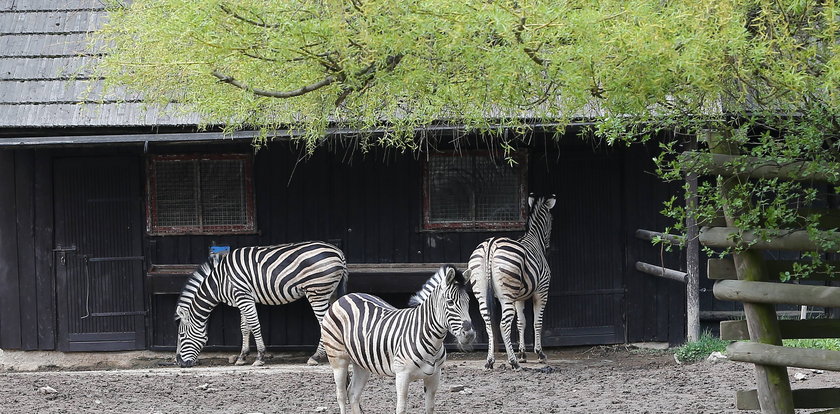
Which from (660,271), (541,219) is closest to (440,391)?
(541,219)

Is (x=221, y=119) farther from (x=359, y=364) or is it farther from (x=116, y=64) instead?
(x=359, y=364)

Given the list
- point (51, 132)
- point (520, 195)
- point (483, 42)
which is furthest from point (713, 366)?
point (51, 132)

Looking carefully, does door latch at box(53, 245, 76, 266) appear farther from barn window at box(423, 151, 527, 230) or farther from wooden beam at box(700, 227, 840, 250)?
wooden beam at box(700, 227, 840, 250)

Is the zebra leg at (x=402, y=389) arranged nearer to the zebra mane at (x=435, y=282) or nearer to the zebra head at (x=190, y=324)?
the zebra mane at (x=435, y=282)

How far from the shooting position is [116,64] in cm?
Result: 593

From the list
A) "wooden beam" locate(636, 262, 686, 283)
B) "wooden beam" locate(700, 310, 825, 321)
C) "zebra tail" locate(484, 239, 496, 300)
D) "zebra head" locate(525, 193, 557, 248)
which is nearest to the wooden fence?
"wooden beam" locate(636, 262, 686, 283)

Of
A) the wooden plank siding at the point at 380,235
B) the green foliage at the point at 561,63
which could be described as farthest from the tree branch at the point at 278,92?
the wooden plank siding at the point at 380,235

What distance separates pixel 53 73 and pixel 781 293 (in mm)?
8415

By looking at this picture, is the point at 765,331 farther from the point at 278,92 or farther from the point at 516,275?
the point at 516,275

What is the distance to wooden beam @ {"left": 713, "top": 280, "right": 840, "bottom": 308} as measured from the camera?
4984mm

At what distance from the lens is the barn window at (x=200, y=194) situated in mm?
10797

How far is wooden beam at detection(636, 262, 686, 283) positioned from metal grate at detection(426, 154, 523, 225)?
4.68ft

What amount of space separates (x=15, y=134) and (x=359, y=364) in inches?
219

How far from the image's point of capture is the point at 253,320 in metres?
10.5
